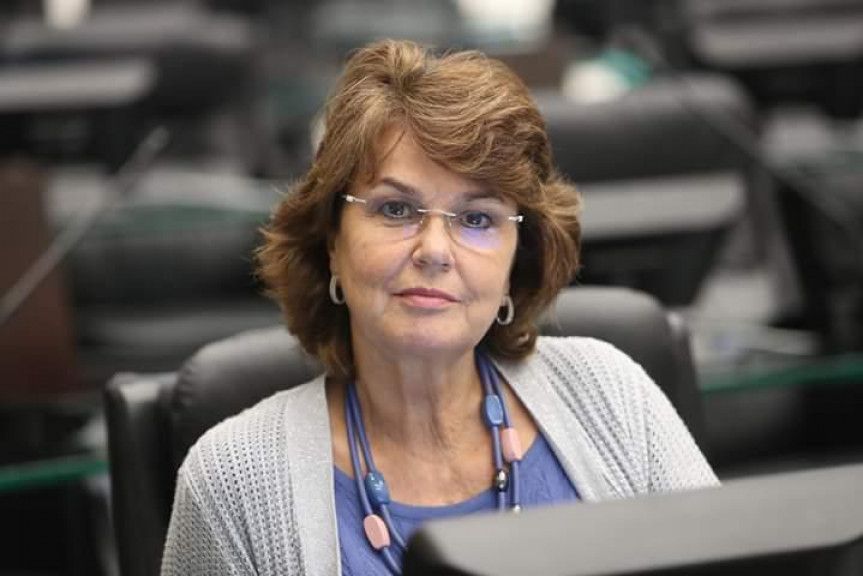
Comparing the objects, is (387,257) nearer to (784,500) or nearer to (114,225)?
(784,500)

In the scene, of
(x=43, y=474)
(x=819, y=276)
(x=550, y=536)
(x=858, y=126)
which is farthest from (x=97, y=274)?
(x=550, y=536)

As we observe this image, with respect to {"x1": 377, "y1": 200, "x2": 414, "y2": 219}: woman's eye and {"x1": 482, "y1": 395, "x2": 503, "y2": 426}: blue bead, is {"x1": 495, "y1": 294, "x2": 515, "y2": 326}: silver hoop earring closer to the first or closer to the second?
{"x1": 482, "y1": 395, "x2": 503, "y2": 426}: blue bead

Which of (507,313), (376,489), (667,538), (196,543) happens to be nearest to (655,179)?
(507,313)

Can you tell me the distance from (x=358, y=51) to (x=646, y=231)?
894 millimetres

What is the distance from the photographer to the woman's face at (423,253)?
1552mm

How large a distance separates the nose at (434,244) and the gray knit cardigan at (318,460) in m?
0.20

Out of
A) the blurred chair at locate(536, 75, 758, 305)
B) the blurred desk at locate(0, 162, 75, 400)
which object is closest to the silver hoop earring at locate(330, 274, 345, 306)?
the blurred chair at locate(536, 75, 758, 305)

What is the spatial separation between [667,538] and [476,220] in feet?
2.26

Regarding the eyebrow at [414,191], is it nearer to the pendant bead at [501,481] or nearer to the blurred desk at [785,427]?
the pendant bead at [501,481]

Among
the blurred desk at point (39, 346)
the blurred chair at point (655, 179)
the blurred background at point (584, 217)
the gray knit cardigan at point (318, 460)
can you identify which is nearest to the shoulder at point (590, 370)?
the gray knit cardigan at point (318, 460)

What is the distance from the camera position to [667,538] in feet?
3.02

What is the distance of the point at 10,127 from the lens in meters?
3.37

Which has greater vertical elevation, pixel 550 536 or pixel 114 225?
pixel 550 536

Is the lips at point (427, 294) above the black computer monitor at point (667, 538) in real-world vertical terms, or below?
below
